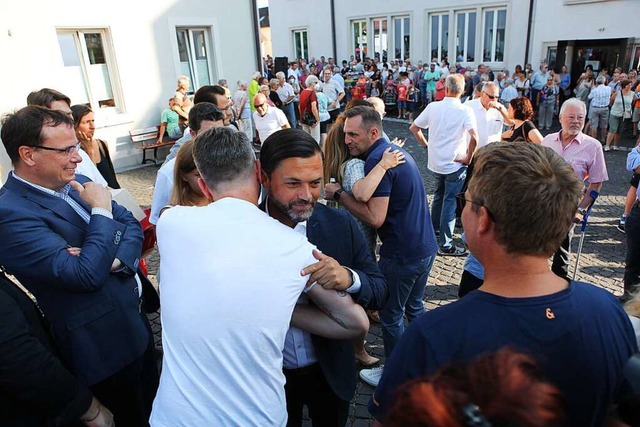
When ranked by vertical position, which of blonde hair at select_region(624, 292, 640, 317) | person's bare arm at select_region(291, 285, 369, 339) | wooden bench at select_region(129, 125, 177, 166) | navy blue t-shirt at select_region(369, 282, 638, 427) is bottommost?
wooden bench at select_region(129, 125, 177, 166)

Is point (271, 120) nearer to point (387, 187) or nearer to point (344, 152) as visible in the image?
point (344, 152)

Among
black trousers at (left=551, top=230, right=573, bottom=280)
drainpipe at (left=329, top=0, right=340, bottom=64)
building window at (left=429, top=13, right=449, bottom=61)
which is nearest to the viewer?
black trousers at (left=551, top=230, right=573, bottom=280)

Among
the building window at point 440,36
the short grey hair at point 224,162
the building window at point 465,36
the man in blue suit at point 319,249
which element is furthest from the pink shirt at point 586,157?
the building window at point 440,36

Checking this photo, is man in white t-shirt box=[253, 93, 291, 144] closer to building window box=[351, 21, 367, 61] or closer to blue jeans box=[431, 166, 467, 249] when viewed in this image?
blue jeans box=[431, 166, 467, 249]

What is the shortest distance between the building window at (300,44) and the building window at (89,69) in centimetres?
1807

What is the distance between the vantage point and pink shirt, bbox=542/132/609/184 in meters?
4.00

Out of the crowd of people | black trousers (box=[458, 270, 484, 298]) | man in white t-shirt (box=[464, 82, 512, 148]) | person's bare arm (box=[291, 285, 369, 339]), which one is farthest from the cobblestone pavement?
man in white t-shirt (box=[464, 82, 512, 148])

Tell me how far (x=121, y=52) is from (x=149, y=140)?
203cm

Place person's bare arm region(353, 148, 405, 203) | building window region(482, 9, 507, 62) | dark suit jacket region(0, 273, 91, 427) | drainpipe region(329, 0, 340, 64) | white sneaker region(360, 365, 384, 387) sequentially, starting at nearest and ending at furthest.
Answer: dark suit jacket region(0, 273, 91, 427), person's bare arm region(353, 148, 405, 203), white sneaker region(360, 365, 384, 387), building window region(482, 9, 507, 62), drainpipe region(329, 0, 340, 64)

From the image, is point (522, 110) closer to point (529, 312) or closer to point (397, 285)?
point (397, 285)

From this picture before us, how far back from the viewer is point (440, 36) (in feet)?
71.0

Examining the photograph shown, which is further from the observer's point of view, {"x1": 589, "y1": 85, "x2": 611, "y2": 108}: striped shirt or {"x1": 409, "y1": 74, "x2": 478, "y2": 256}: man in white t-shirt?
{"x1": 589, "y1": 85, "x2": 611, "y2": 108}: striped shirt

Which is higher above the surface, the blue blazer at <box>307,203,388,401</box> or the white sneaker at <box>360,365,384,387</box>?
the blue blazer at <box>307,203,388,401</box>

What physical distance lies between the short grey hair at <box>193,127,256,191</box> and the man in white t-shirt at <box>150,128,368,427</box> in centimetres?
13
